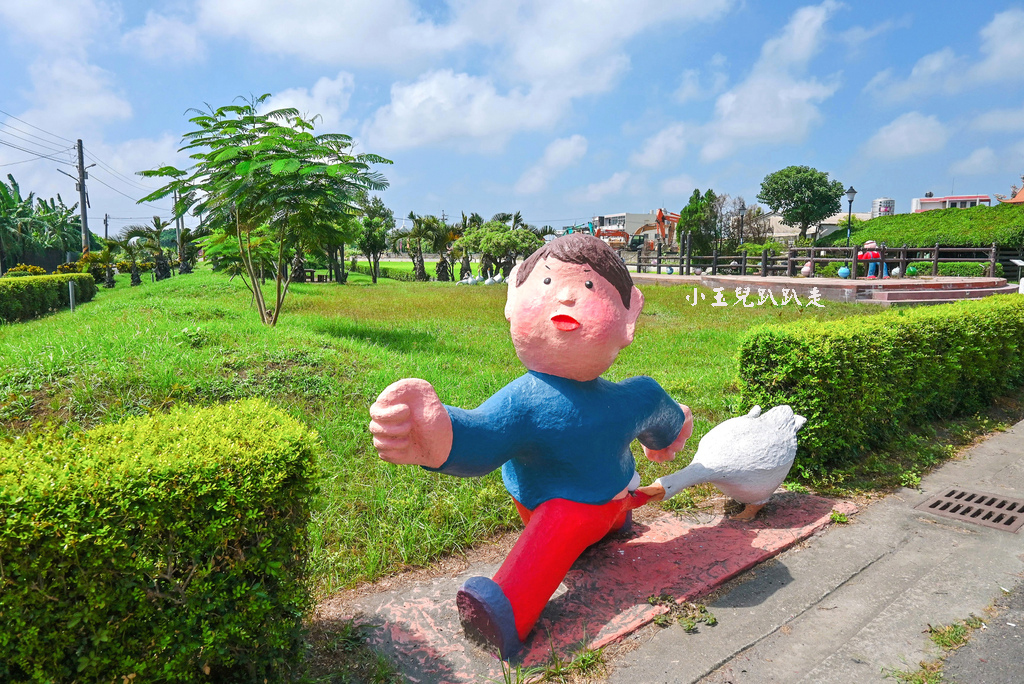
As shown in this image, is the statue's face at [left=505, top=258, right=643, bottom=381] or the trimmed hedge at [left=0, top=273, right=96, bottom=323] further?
the trimmed hedge at [left=0, top=273, right=96, bottom=323]

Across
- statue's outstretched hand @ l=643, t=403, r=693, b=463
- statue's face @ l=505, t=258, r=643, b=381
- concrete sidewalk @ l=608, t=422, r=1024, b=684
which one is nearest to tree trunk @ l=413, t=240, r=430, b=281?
concrete sidewalk @ l=608, t=422, r=1024, b=684

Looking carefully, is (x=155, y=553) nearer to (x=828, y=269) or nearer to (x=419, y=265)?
(x=828, y=269)

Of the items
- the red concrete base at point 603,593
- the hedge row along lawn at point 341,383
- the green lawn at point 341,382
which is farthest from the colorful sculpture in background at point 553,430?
the hedge row along lawn at point 341,383

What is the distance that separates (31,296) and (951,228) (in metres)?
34.2

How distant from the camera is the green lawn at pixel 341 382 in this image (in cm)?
377

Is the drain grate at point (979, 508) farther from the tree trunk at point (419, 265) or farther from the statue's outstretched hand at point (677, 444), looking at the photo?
the tree trunk at point (419, 265)

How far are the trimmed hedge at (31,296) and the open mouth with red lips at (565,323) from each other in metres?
15.7

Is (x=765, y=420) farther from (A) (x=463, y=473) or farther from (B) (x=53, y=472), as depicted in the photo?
(B) (x=53, y=472)

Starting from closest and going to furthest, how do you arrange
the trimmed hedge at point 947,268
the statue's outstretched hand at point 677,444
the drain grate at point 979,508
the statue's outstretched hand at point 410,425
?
1. the statue's outstretched hand at point 410,425
2. the statue's outstretched hand at point 677,444
3. the drain grate at point 979,508
4. the trimmed hedge at point 947,268

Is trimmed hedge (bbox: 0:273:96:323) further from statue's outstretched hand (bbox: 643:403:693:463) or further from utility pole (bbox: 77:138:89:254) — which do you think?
statue's outstretched hand (bbox: 643:403:693:463)

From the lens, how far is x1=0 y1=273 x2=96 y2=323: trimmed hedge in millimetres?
14266

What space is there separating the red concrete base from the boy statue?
0.17 meters

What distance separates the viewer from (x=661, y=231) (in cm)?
3031

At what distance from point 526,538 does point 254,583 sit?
47.0 inches
